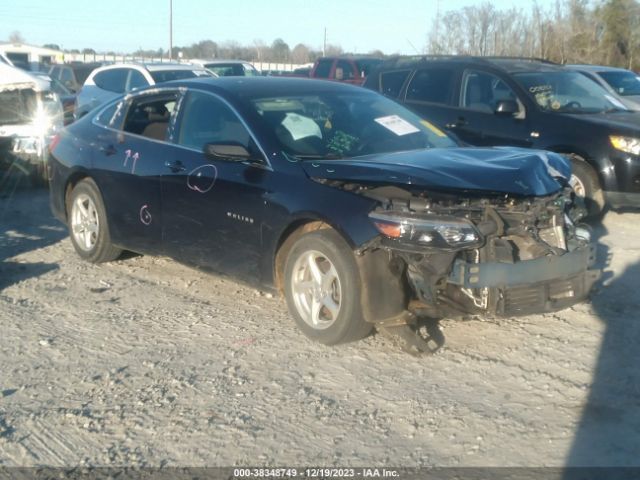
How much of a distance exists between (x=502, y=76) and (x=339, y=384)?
5.75 meters

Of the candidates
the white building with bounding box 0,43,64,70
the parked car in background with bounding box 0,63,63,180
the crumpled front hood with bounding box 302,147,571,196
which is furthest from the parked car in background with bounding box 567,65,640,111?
the white building with bounding box 0,43,64,70

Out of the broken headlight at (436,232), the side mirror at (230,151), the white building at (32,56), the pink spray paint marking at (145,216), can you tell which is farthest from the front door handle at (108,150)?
the white building at (32,56)

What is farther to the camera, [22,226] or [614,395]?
[22,226]

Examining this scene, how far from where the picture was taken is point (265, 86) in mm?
6035

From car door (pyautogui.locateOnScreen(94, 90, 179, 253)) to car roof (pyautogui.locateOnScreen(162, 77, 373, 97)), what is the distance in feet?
1.10

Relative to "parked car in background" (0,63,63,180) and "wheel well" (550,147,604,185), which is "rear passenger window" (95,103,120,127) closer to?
"parked car in background" (0,63,63,180)

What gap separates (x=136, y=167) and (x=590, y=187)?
15.4 feet

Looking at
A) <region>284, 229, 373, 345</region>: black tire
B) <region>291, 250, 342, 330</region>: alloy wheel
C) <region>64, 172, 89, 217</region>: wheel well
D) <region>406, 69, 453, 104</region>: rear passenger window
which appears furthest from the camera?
<region>406, 69, 453, 104</region>: rear passenger window

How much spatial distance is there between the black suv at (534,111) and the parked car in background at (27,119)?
4.32 metres

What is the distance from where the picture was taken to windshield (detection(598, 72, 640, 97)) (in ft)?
47.6

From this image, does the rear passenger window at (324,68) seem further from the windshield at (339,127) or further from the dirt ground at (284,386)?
the dirt ground at (284,386)

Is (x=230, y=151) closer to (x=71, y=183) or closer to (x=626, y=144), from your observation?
(x=71, y=183)

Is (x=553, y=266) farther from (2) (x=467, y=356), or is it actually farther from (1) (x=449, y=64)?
(1) (x=449, y=64)

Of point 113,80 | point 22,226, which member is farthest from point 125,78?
point 22,226
